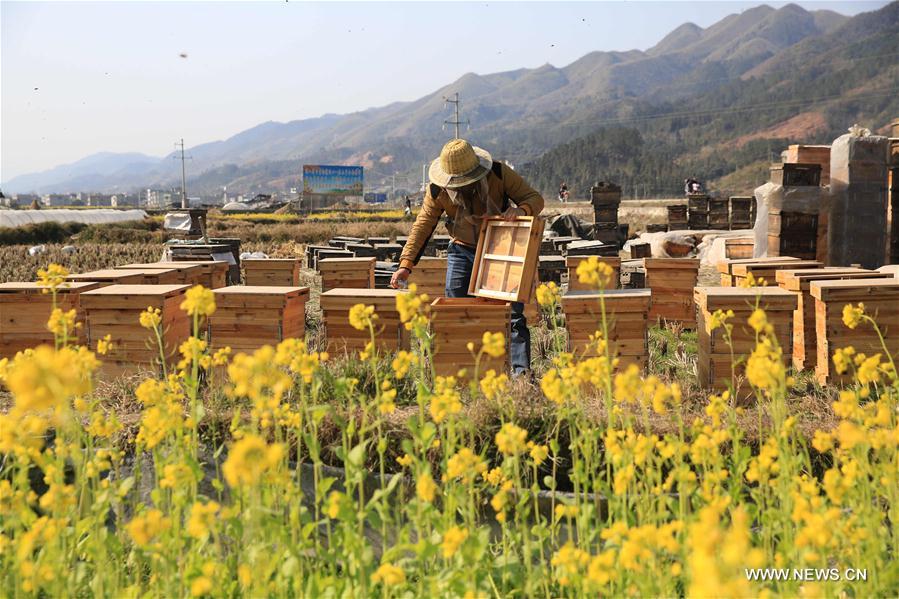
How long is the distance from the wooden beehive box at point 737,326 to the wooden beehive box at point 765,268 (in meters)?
1.44

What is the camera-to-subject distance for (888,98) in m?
135

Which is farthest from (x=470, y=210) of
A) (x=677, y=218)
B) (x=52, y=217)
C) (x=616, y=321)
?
(x=52, y=217)

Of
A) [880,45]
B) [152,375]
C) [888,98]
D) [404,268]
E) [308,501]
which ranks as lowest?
[308,501]

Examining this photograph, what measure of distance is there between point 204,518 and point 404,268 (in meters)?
4.42

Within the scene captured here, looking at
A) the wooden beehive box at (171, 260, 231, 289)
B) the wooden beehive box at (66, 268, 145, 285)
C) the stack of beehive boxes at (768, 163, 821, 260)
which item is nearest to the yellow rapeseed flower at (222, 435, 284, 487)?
the wooden beehive box at (66, 268, 145, 285)

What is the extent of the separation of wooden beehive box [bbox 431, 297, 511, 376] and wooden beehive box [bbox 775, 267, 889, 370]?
257cm

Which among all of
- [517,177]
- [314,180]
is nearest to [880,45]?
[314,180]

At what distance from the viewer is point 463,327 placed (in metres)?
5.88

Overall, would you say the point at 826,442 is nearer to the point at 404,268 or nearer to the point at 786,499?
the point at 786,499

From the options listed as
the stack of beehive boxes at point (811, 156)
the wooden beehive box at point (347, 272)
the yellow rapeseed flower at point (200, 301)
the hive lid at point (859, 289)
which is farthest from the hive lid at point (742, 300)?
the stack of beehive boxes at point (811, 156)

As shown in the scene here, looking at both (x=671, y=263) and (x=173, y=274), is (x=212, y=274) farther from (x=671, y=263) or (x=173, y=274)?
(x=671, y=263)

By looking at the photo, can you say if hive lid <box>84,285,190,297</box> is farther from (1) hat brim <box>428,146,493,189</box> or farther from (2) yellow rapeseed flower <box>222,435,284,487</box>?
(2) yellow rapeseed flower <box>222,435,284,487</box>

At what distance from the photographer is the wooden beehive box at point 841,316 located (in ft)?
19.1

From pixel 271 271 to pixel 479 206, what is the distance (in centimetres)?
469
